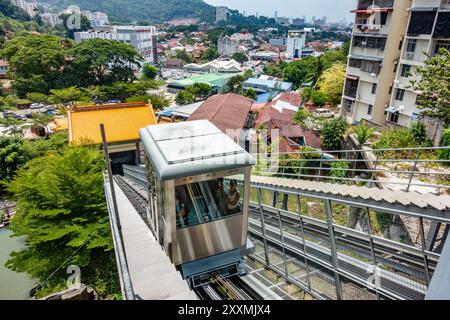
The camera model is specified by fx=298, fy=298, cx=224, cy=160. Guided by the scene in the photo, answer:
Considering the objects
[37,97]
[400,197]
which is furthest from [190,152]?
[37,97]

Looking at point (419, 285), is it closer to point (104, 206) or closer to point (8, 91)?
point (104, 206)

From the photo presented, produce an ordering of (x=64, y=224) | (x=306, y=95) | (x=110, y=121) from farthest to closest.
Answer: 1. (x=306, y=95)
2. (x=110, y=121)
3. (x=64, y=224)

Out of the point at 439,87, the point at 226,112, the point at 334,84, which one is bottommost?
the point at 226,112

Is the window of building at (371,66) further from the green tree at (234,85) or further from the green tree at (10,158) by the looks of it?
the green tree at (234,85)

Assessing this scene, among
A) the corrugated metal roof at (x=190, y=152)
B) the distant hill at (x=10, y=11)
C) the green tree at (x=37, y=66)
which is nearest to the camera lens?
the corrugated metal roof at (x=190, y=152)

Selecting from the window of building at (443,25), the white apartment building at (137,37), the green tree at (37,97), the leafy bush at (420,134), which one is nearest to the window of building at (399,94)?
the window of building at (443,25)

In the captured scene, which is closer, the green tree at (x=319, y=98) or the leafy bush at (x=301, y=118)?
the leafy bush at (x=301, y=118)

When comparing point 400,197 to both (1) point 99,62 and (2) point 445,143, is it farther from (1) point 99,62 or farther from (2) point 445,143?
(1) point 99,62
